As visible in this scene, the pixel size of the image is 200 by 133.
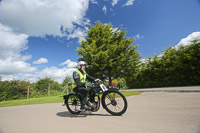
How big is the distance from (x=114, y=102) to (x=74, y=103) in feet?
5.08

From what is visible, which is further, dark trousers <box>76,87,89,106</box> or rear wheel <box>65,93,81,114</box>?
rear wheel <box>65,93,81,114</box>

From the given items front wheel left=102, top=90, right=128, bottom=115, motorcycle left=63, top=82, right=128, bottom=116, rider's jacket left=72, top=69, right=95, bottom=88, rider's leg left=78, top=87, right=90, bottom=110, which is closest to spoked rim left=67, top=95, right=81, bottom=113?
motorcycle left=63, top=82, right=128, bottom=116

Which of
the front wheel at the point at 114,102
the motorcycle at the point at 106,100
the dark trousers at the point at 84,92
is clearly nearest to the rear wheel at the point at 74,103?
the motorcycle at the point at 106,100

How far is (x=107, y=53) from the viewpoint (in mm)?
13438

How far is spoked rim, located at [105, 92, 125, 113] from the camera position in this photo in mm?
3397

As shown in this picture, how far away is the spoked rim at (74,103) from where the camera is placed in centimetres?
392

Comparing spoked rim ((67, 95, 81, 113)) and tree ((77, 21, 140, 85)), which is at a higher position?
tree ((77, 21, 140, 85))

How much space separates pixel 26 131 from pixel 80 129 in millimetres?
1289

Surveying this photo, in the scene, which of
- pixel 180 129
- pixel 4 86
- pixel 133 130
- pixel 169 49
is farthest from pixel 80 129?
pixel 169 49

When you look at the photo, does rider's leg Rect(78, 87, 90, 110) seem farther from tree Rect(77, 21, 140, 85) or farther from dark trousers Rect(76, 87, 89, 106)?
tree Rect(77, 21, 140, 85)

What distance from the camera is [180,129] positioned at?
2.07m

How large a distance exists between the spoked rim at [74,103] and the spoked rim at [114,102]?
3.69 ft

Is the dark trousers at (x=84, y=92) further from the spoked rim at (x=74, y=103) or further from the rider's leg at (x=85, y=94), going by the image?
the spoked rim at (x=74, y=103)

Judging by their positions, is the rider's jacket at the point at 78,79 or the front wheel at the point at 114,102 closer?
the front wheel at the point at 114,102
